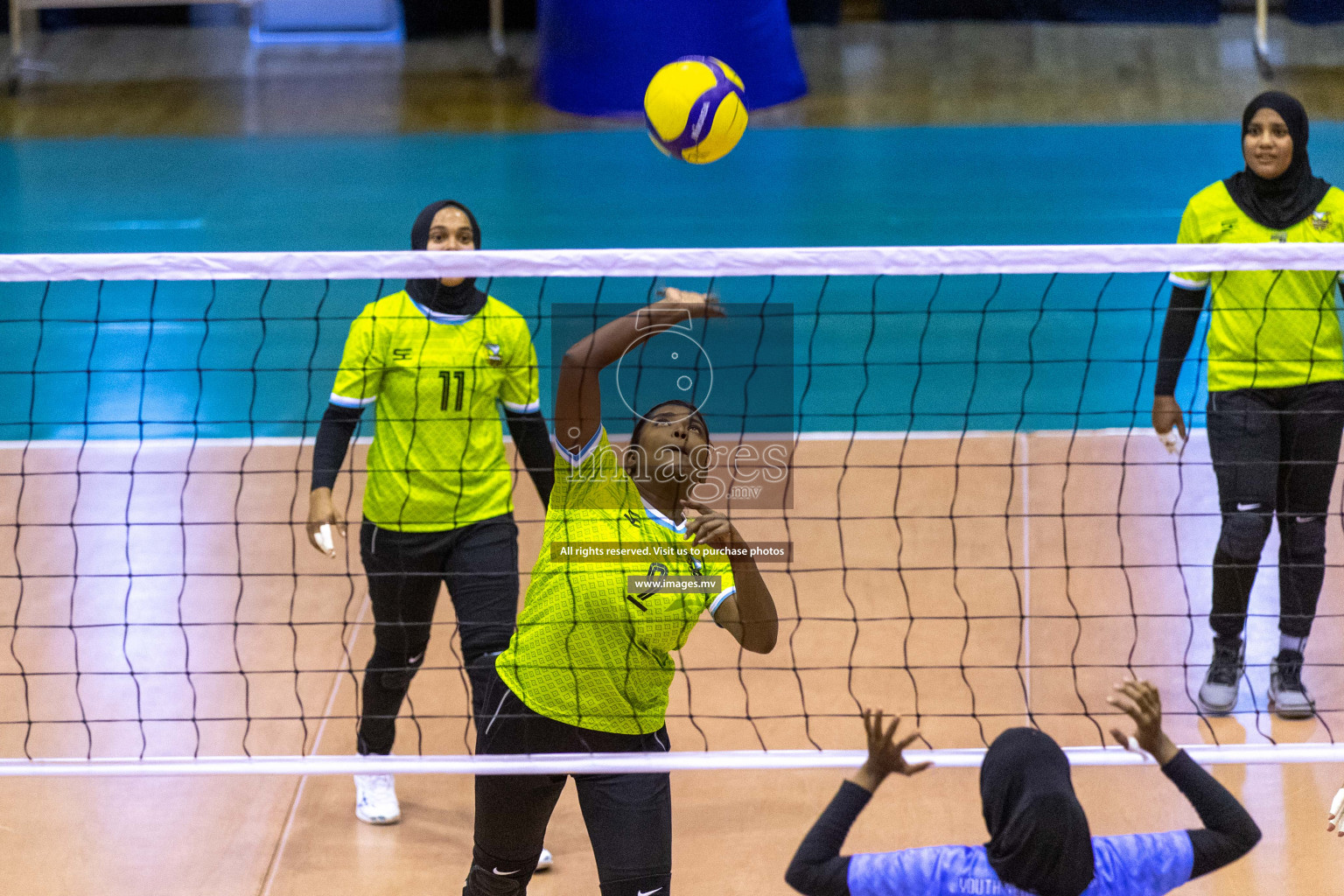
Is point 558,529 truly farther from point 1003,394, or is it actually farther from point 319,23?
point 319,23

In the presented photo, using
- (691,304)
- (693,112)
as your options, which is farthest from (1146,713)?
(693,112)

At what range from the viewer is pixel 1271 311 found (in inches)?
178

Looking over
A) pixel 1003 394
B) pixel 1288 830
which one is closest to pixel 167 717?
pixel 1288 830

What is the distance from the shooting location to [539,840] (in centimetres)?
345

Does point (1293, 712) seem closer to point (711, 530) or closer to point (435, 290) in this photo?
point (711, 530)

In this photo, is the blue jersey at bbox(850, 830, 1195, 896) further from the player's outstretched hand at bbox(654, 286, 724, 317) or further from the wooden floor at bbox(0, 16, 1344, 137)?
the wooden floor at bbox(0, 16, 1344, 137)

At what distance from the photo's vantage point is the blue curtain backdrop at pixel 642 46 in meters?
10.6

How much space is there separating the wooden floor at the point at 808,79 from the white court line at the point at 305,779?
6.60m

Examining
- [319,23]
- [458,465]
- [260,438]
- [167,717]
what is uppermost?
[319,23]

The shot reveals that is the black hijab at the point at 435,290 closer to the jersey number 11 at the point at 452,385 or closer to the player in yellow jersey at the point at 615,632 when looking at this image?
the jersey number 11 at the point at 452,385

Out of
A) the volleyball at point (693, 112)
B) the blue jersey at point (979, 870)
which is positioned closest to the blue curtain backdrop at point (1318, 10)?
the volleyball at point (693, 112)

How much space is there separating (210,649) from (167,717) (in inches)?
16.2

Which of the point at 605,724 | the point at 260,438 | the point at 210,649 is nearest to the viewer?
the point at 605,724

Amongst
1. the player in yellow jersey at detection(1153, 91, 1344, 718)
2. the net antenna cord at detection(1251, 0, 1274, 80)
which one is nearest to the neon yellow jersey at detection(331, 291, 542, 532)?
the player in yellow jersey at detection(1153, 91, 1344, 718)
